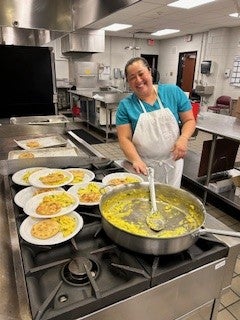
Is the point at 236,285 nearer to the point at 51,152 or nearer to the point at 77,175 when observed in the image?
the point at 77,175

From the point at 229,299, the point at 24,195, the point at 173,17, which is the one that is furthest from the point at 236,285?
the point at 173,17

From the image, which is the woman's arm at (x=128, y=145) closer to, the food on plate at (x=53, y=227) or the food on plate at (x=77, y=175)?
the food on plate at (x=77, y=175)

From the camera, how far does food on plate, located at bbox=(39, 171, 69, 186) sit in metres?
1.14

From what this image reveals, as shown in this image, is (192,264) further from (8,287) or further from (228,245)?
(8,287)

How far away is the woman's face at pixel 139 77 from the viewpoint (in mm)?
1570

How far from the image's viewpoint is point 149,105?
5.74 feet

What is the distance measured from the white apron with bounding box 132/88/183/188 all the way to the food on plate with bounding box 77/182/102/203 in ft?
2.48

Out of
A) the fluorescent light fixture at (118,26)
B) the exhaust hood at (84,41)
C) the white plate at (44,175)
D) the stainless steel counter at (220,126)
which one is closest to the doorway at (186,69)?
the fluorescent light fixture at (118,26)

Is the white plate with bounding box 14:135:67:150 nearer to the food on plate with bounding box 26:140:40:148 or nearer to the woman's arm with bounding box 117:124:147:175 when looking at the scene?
the food on plate with bounding box 26:140:40:148

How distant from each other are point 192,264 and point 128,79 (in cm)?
126

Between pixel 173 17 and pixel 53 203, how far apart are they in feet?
22.0

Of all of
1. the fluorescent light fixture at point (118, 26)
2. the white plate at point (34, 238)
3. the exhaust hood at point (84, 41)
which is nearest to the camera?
the white plate at point (34, 238)

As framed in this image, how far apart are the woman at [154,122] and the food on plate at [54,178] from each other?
1.76ft

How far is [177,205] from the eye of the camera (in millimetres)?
997
